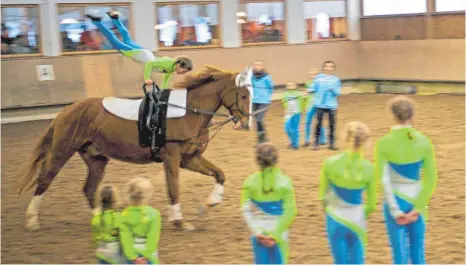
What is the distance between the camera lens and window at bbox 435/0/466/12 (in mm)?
21000

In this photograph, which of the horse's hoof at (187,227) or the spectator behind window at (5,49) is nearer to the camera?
the horse's hoof at (187,227)

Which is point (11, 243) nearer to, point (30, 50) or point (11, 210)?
point (11, 210)

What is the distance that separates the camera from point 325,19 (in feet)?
76.5

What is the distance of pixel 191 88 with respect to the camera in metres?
7.98

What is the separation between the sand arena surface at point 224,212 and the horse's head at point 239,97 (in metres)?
1.09

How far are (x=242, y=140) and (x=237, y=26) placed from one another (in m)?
8.20

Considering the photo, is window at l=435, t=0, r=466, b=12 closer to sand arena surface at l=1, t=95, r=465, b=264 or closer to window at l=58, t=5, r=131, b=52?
sand arena surface at l=1, t=95, r=465, b=264

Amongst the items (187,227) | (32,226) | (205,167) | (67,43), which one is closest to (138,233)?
(187,227)

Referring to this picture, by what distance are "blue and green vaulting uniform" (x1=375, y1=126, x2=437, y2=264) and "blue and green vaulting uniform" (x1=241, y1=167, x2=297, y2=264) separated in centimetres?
72

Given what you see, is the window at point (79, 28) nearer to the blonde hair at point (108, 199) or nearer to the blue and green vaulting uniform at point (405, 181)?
the blonde hair at point (108, 199)

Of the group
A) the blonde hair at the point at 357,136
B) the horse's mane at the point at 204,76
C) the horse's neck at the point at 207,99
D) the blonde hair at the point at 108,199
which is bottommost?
the blonde hair at the point at 108,199

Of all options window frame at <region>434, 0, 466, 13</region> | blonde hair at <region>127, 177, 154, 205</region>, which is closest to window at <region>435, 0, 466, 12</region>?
window frame at <region>434, 0, 466, 13</region>

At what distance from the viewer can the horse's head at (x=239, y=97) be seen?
7820 mm

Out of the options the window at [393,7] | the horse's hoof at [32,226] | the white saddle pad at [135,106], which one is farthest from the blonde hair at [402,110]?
the window at [393,7]
